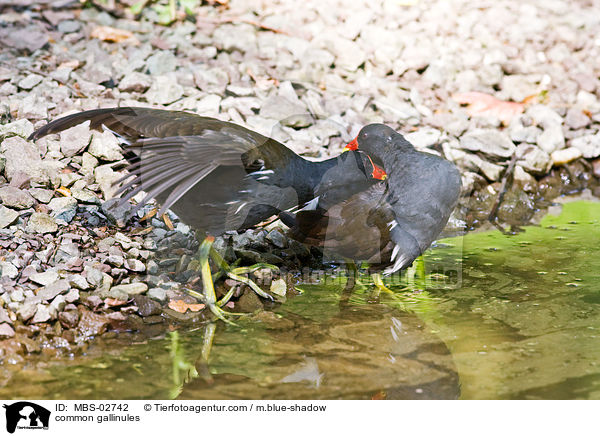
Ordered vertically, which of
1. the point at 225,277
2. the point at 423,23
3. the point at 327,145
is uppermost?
the point at 423,23

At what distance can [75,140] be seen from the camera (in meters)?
4.94

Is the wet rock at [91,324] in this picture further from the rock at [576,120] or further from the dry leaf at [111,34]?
the rock at [576,120]

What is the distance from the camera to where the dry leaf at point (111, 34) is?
636cm

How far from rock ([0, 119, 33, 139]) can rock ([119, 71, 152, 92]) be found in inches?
38.6

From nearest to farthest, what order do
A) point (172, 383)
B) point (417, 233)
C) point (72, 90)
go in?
point (172, 383) < point (417, 233) < point (72, 90)

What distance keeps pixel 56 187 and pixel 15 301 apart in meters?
1.21

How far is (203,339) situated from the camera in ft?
12.3

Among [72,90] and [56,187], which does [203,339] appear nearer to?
[56,187]

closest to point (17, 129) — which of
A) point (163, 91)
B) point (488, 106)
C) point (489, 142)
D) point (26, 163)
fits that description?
point (26, 163)

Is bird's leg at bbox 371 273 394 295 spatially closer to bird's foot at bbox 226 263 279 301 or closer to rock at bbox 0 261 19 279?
bird's foot at bbox 226 263 279 301

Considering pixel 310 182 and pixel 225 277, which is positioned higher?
pixel 310 182

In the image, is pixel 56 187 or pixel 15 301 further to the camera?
pixel 56 187

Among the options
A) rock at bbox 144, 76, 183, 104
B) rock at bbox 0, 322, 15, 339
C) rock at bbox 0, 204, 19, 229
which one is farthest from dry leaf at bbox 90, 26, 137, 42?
rock at bbox 0, 322, 15, 339

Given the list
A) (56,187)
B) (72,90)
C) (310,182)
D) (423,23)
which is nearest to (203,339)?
(310,182)
